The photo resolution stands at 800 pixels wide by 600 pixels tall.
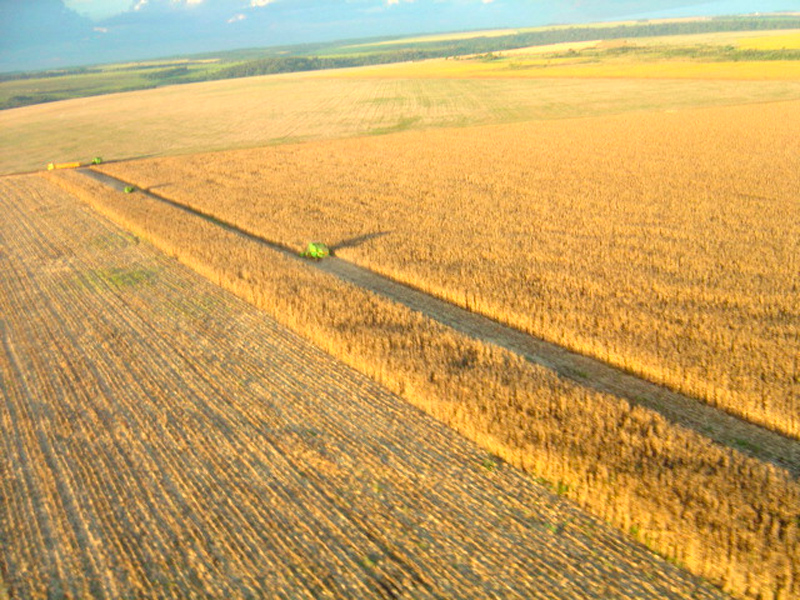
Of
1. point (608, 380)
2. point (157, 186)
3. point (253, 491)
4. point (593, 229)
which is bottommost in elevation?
point (608, 380)

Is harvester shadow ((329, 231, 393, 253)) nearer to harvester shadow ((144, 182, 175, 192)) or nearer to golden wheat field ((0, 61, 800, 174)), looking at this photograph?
harvester shadow ((144, 182, 175, 192))

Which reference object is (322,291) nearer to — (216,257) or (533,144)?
(216,257)

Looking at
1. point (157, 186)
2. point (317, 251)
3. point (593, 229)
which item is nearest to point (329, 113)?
point (157, 186)

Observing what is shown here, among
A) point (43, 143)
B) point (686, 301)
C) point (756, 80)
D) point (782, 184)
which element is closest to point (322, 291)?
point (686, 301)

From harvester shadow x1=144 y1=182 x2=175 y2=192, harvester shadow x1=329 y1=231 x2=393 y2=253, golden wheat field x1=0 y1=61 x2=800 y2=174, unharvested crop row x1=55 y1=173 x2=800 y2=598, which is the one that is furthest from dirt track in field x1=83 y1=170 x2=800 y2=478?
golden wheat field x1=0 y1=61 x2=800 y2=174

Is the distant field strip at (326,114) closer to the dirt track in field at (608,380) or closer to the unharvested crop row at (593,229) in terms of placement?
the unharvested crop row at (593,229)

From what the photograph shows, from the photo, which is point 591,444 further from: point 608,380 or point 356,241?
point 356,241
